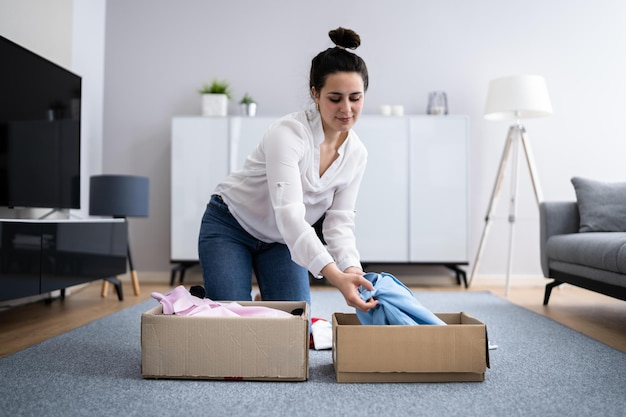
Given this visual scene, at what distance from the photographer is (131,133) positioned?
445 cm

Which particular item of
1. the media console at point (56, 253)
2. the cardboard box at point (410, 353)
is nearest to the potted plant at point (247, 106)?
the media console at point (56, 253)

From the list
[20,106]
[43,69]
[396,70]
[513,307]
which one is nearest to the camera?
[20,106]

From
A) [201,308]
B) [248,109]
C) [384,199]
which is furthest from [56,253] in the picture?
[384,199]

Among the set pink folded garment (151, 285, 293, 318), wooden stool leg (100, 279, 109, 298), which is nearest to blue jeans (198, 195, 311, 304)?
pink folded garment (151, 285, 293, 318)

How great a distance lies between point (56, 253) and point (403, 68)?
2.90 m

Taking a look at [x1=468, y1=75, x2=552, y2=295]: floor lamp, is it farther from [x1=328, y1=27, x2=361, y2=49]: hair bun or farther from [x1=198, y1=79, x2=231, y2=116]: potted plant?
[x1=328, y1=27, x2=361, y2=49]: hair bun

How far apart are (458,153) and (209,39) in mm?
2119

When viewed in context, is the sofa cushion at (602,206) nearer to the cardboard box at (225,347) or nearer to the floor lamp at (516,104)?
the floor lamp at (516,104)

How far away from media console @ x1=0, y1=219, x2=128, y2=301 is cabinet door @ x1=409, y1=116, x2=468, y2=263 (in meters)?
1.98

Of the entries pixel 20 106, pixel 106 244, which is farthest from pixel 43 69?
pixel 106 244

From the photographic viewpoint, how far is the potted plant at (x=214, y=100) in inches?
162

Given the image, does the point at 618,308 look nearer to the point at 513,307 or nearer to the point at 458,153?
the point at 513,307

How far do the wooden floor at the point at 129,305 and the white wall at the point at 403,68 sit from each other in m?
0.72

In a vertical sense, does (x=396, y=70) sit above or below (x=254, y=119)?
above
